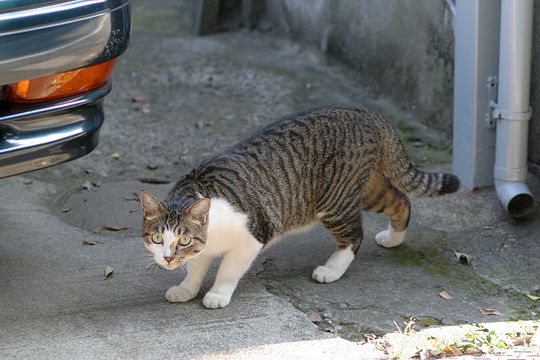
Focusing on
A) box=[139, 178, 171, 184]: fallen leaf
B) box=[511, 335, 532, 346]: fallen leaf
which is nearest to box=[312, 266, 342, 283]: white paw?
box=[511, 335, 532, 346]: fallen leaf

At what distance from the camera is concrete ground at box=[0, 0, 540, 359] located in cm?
400

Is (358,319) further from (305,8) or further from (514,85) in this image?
(305,8)

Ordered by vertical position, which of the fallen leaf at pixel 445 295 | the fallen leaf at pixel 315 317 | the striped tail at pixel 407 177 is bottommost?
the fallen leaf at pixel 445 295

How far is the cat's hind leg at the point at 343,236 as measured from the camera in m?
4.65

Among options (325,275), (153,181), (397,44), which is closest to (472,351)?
(325,275)

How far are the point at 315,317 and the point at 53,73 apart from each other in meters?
1.59

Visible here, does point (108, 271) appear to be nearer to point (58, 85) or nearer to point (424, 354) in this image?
point (58, 85)

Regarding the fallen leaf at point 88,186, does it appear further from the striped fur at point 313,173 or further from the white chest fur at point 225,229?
the white chest fur at point 225,229

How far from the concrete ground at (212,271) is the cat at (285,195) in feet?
0.60

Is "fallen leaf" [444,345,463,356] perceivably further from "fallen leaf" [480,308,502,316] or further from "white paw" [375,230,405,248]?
"white paw" [375,230,405,248]

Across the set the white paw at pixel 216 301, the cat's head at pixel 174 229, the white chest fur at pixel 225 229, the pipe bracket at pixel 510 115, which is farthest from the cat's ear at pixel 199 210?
the pipe bracket at pixel 510 115

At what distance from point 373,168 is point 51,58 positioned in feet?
5.71

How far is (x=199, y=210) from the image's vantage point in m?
4.04

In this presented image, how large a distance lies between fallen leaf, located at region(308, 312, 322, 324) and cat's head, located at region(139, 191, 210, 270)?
61cm
